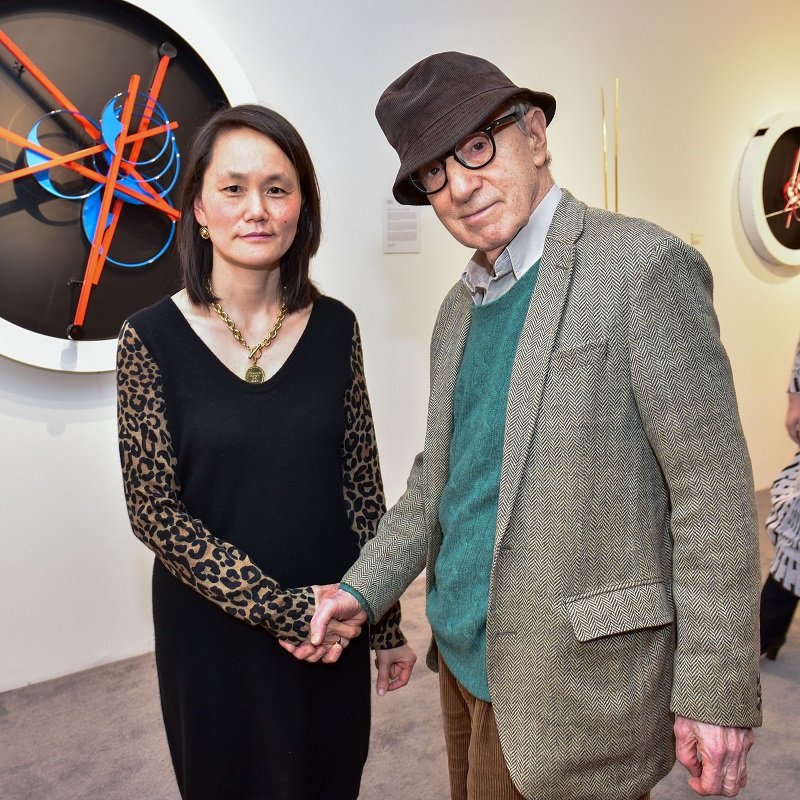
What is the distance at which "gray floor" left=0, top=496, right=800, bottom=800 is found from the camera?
229 centimetres

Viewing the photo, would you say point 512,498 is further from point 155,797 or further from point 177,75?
point 177,75

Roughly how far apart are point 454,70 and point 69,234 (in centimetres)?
193

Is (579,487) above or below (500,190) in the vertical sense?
below

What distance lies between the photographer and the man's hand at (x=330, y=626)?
140cm

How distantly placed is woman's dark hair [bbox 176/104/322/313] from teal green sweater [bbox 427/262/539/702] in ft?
1.38

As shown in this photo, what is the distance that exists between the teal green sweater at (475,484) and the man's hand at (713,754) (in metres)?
0.27

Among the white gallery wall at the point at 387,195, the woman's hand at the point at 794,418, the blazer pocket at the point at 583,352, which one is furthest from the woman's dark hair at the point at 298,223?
the woman's hand at the point at 794,418

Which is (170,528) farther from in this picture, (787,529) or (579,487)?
(787,529)

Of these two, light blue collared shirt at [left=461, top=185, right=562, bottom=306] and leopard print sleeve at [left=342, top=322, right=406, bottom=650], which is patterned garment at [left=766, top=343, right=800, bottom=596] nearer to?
leopard print sleeve at [left=342, top=322, right=406, bottom=650]

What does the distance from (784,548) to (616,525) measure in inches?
67.5

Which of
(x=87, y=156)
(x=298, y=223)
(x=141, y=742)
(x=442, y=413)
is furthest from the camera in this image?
(x=87, y=156)

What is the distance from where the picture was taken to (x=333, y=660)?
1.44m

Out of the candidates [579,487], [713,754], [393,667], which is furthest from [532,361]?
[393,667]

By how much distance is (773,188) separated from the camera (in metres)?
5.05
